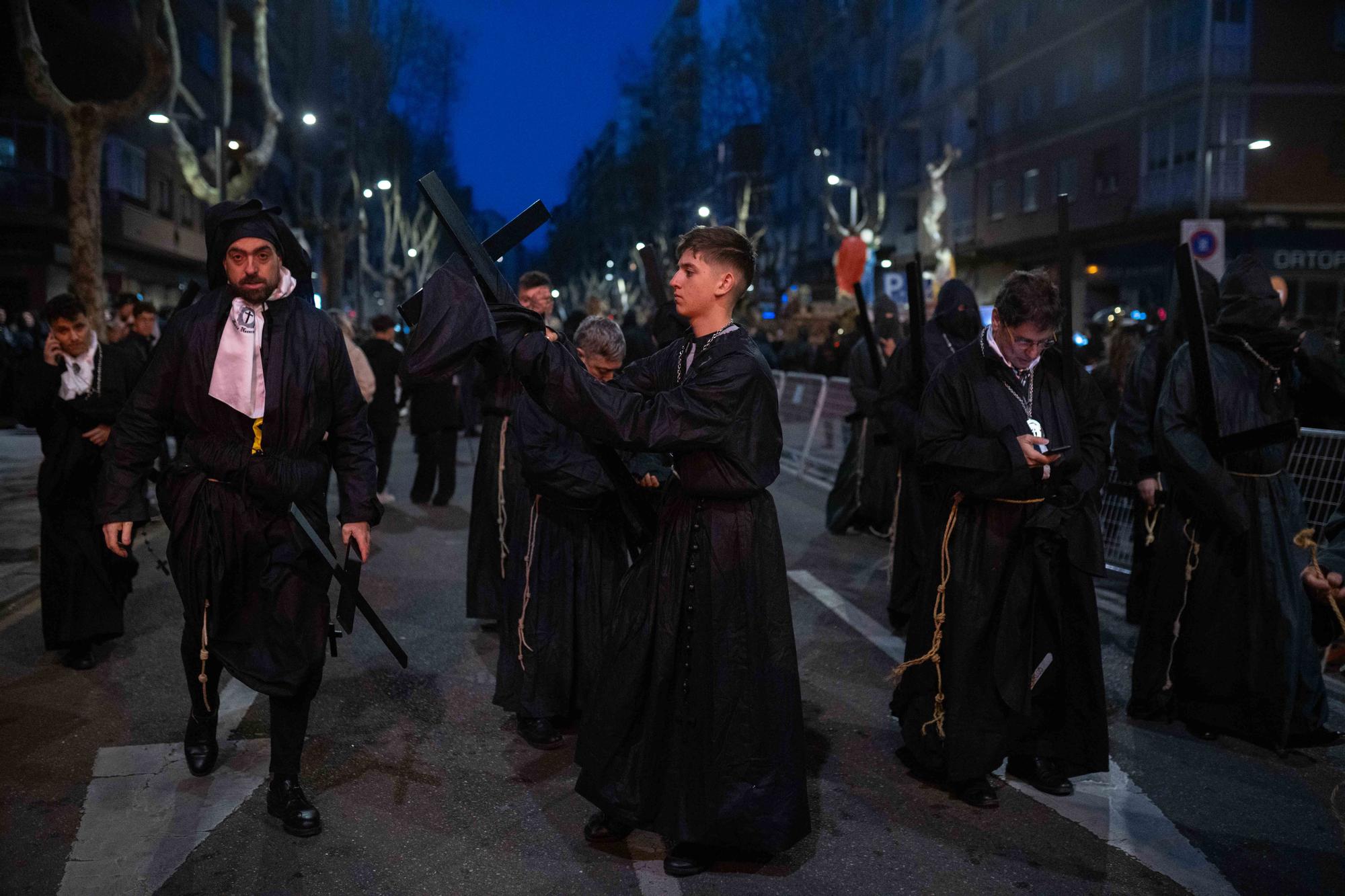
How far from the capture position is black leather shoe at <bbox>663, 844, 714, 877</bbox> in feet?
12.5

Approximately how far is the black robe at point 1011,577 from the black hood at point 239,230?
2.54 metres

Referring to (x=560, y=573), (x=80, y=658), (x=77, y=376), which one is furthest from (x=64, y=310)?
(x=560, y=573)

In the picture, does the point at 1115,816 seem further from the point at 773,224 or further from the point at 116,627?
the point at 773,224

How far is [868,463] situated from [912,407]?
2.77 meters

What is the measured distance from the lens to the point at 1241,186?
1164 inches

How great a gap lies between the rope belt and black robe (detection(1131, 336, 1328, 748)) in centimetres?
115

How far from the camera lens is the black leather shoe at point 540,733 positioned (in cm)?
504

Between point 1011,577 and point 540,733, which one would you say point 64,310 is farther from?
point 1011,577

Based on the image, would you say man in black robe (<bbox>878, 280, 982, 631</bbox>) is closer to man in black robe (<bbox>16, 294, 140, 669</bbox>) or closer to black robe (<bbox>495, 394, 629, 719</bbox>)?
black robe (<bbox>495, 394, 629, 719</bbox>)

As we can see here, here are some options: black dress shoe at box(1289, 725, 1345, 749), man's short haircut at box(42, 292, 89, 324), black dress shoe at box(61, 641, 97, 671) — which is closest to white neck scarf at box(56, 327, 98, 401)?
man's short haircut at box(42, 292, 89, 324)

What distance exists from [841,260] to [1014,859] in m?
23.7

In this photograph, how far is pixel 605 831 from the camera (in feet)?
13.3

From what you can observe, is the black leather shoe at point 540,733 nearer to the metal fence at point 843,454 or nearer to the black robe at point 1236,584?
the metal fence at point 843,454

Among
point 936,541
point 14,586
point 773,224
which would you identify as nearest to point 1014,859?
point 936,541
